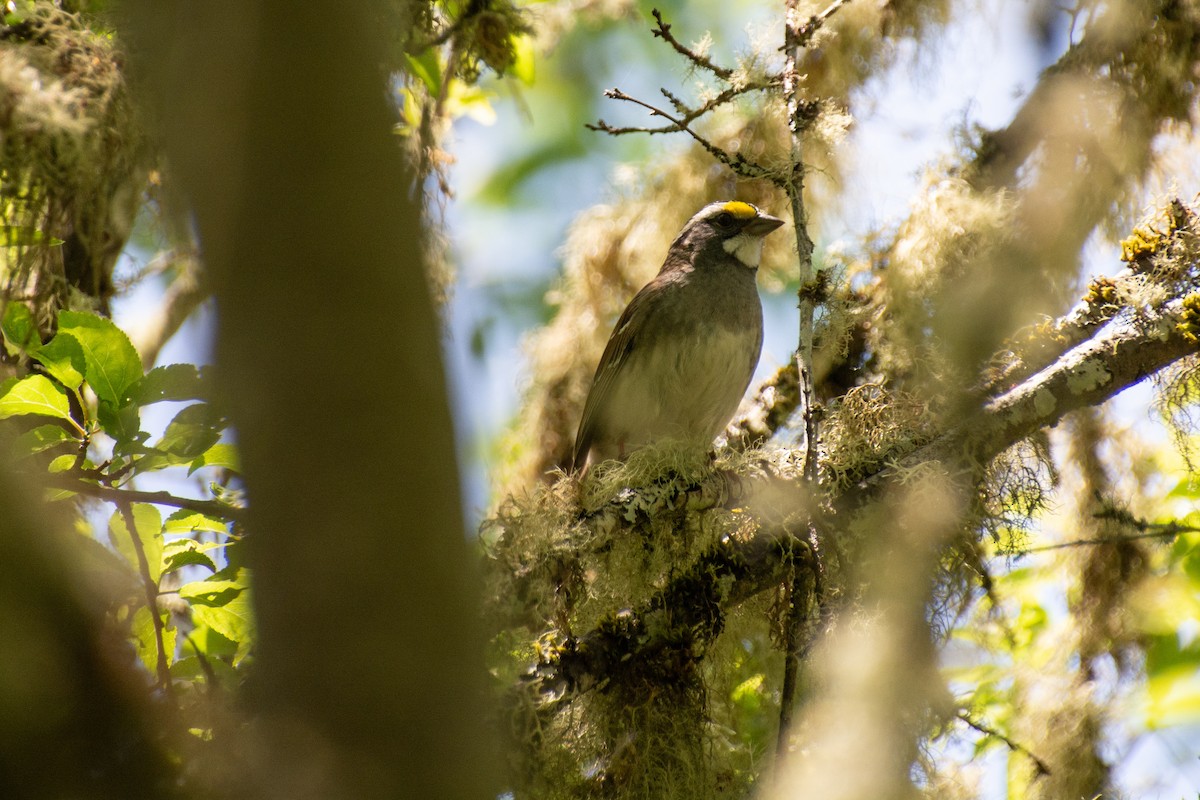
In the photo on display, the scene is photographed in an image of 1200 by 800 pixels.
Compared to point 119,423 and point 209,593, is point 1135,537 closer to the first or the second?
point 209,593

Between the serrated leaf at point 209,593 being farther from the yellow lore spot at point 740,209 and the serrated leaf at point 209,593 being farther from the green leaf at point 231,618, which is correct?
the yellow lore spot at point 740,209

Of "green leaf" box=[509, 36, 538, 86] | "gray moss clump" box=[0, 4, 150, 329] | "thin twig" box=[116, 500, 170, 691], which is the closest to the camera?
"thin twig" box=[116, 500, 170, 691]

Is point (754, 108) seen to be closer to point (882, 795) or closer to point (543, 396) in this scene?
point (543, 396)

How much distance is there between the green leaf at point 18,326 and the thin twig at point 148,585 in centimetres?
73

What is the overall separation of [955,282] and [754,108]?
1.27 meters

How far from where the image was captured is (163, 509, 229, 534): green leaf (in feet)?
9.95

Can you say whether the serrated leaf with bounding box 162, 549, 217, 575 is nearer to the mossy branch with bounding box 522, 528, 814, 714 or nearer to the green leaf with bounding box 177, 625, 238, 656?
the green leaf with bounding box 177, 625, 238, 656

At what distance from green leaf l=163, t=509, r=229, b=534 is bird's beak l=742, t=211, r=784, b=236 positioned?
3237 millimetres

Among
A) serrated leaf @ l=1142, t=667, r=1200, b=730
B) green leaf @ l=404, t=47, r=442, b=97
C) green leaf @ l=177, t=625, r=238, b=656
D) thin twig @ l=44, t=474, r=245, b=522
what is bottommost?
green leaf @ l=177, t=625, r=238, b=656

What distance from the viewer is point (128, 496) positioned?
9.33 ft

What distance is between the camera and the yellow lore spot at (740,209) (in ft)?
17.7

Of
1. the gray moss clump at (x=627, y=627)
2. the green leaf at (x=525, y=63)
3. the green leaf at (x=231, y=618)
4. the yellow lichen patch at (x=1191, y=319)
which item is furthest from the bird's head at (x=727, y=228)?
the green leaf at (x=231, y=618)

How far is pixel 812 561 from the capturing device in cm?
347

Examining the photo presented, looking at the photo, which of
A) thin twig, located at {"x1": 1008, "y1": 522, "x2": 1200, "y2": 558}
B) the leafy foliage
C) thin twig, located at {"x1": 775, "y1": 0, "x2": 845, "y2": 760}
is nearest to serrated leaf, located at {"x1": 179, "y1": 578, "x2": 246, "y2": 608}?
the leafy foliage
